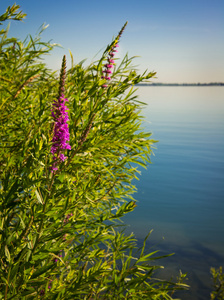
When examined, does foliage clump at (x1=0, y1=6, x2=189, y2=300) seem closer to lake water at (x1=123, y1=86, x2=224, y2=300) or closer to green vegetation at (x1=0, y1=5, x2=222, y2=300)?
green vegetation at (x1=0, y1=5, x2=222, y2=300)

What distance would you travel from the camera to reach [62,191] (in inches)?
74.2

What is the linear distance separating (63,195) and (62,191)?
0.14 metres

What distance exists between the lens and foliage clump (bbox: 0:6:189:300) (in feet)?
6.05

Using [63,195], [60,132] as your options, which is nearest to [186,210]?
[63,195]

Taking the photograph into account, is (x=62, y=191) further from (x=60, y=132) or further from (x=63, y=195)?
(x=60, y=132)

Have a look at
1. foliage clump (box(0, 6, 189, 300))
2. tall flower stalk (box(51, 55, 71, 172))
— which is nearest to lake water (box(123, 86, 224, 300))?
foliage clump (box(0, 6, 189, 300))

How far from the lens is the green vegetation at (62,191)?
5.98 ft

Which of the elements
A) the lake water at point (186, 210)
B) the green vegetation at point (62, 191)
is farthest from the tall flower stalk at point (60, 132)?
the lake water at point (186, 210)

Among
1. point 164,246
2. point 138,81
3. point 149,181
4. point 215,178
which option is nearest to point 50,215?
point 138,81

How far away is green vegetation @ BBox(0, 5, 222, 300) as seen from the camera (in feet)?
5.98

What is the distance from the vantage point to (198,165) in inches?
1096

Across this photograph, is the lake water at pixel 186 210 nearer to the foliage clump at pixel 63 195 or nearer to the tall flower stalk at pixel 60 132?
the foliage clump at pixel 63 195

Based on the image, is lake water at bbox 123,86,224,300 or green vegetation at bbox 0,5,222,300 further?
lake water at bbox 123,86,224,300

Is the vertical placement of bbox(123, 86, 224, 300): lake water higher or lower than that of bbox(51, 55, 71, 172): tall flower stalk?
lower
